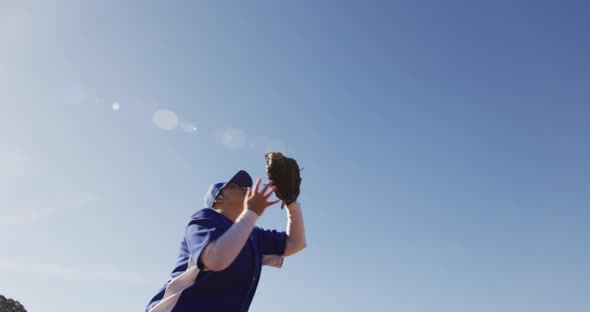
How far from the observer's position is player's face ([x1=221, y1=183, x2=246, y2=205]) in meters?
4.75

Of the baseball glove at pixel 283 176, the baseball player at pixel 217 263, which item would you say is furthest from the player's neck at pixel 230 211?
the baseball glove at pixel 283 176

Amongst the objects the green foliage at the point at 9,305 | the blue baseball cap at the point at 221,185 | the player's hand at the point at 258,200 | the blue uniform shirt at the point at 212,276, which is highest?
the green foliage at the point at 9,305

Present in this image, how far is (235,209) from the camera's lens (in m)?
4.72

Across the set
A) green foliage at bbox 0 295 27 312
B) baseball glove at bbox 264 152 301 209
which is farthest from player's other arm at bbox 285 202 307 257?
green foliage at bbox 0 295 27 312

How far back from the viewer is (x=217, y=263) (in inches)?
139

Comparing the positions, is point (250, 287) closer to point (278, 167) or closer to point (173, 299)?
point (173, 299)

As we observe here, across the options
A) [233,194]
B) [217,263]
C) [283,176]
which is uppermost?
[283,176]

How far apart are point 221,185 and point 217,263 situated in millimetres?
1449

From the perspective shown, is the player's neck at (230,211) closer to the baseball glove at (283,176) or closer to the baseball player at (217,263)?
the baseball player at (217,263)

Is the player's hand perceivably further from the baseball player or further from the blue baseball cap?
the blue baseball cap

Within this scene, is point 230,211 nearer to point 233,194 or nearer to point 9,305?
point 233,194

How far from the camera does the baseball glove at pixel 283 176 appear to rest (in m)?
4.97

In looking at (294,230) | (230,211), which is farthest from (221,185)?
(294,230)

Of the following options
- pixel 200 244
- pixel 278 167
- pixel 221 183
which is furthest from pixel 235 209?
pixel 200 244
